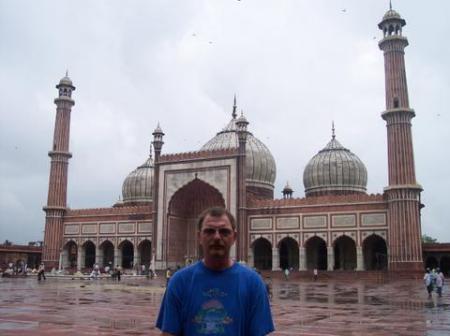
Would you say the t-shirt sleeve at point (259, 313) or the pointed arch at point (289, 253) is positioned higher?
the pointed arch at point (289, 253)

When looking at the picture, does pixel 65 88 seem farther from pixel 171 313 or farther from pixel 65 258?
pixel 171 313

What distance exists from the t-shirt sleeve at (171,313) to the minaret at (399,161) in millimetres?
26425

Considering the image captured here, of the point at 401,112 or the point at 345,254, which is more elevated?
the point at 401,112

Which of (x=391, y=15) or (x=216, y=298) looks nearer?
(x=216, y=298)

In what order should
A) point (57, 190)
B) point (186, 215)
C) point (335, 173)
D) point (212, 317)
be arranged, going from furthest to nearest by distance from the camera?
1. point (57, 190)
2. point (335, 173)
3. point (186, 215)
4. point (212, 317)

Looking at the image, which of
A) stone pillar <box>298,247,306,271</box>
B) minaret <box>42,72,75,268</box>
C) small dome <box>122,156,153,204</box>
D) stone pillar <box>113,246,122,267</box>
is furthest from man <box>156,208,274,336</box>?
small dome <box>122,156,153,204</box>

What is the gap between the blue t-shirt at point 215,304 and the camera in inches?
86.9

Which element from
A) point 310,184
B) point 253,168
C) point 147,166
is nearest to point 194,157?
point 253,168

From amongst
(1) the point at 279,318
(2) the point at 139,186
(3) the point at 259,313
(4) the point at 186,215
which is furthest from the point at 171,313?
(2) the point at 139,186

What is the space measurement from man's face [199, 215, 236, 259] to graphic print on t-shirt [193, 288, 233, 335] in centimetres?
17

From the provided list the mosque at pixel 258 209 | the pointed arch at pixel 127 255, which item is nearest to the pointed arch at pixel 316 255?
the mosque at pixel 258 209

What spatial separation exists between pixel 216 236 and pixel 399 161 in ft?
90.8

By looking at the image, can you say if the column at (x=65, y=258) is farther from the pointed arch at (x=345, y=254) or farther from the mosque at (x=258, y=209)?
the pointed arch at (x=345, y=254)

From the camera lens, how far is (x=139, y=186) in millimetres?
43562
